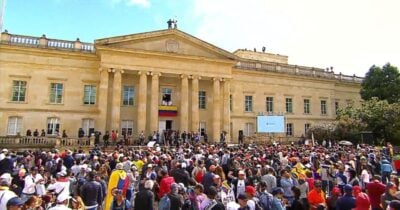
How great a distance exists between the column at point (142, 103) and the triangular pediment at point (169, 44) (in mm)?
2849

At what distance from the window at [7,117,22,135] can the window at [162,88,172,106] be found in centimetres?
1304

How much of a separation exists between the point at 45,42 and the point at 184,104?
13.9 m

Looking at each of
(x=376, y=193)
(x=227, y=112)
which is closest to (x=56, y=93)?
(x=227, y=112)

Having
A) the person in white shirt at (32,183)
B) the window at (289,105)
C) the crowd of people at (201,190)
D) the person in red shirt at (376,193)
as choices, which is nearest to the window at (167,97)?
the window at (289,105)

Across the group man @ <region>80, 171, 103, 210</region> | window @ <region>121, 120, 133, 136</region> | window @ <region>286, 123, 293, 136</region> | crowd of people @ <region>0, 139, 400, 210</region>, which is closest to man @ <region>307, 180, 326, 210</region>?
crowd of people @ <region>0, 139, 400, 210</region>

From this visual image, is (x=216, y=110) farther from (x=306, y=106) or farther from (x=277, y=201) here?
(x=277, y=201)

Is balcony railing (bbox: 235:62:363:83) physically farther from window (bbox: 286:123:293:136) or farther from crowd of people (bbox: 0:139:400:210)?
crowd of people (bbox: 0:139:400:210)

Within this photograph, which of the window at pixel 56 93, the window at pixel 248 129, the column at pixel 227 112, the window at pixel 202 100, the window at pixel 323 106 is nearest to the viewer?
the window at pixel 56 93

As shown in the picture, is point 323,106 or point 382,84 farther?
point 323,106

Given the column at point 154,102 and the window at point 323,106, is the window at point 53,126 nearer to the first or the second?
the column at point 154,102

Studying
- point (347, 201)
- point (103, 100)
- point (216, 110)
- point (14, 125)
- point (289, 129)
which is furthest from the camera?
point (289, 129)

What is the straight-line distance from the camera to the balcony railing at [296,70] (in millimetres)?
36875

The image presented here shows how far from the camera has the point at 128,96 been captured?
30.7 m

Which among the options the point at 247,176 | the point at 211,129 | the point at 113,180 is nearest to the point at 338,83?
the point at 211,129
